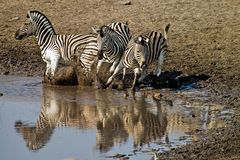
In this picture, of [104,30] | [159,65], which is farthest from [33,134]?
[159,65]

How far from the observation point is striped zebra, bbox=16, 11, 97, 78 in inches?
616

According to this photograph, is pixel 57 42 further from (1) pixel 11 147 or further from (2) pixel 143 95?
(1) pixel 11 147

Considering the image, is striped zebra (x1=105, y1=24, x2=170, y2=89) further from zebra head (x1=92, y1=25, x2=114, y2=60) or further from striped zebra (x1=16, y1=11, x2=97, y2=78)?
striped zebra (x1=16, y1=11, x2=97, y2=78)

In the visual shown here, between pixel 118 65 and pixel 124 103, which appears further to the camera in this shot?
pixel 118 65

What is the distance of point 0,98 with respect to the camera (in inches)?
563

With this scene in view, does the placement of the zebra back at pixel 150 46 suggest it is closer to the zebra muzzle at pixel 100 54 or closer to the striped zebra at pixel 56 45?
the zebra muzzle at pixel 100 54

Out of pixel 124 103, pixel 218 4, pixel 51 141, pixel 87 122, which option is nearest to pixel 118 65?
pixel 124 103

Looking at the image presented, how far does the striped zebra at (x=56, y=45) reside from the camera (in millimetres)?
15656

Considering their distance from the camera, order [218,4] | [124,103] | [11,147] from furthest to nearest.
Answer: [218,4] → [124,103] → [11,147]

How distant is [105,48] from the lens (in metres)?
15.4

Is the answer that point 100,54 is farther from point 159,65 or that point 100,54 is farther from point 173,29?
point 173,29

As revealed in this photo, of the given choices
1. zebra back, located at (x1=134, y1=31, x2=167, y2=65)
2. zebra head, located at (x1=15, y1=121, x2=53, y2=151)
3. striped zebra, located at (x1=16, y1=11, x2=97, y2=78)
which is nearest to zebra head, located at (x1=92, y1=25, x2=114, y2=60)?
striped zebra, located at (x1=16, y1=11, x2=97, y2=78)

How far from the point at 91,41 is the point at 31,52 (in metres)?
2.80

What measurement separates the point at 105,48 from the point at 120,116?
2.78 meters
